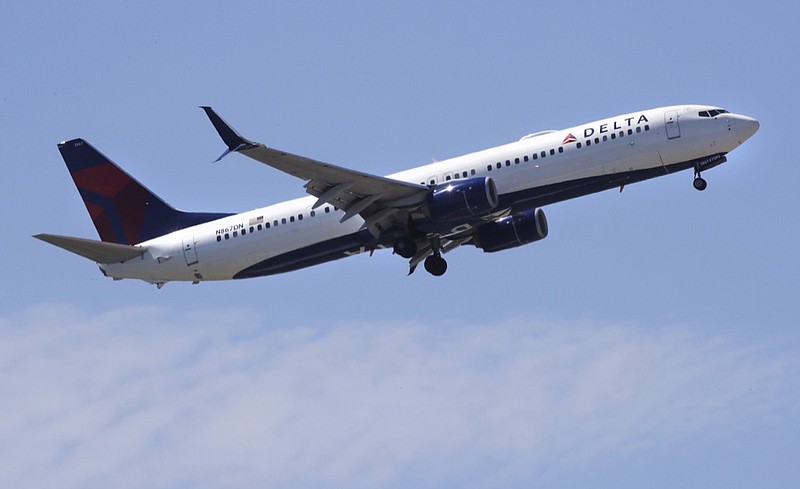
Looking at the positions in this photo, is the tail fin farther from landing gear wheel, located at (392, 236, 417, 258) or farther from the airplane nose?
the airplane nose

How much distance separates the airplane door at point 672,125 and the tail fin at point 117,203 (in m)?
20.4

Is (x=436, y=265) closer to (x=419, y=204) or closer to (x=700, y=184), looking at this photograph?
(x=419, y=204)

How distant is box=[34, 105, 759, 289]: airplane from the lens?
56.0 meters

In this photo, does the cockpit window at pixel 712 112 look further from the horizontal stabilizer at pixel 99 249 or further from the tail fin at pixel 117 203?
the horizontal stabilizer at pixel 99 249

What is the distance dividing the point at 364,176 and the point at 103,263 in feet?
45.8

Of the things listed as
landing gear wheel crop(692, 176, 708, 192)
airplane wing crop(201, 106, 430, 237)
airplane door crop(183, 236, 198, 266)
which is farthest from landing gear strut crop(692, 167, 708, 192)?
airplane door crop(183, 236, 198, 266)

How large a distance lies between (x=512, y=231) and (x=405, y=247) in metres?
5.13

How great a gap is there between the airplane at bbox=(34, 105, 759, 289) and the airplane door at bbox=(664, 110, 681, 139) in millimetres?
40

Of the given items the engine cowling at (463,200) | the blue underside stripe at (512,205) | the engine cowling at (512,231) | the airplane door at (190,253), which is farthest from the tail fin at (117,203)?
the engine cowling at (512,231)

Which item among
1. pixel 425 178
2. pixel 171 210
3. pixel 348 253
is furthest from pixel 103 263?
pixel 425 178

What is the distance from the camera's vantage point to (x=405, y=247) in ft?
193

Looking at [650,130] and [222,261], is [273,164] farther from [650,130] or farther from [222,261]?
[650,130]

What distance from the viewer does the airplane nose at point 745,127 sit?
56344 millimetres

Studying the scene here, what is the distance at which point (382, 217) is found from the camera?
57.8 metres
